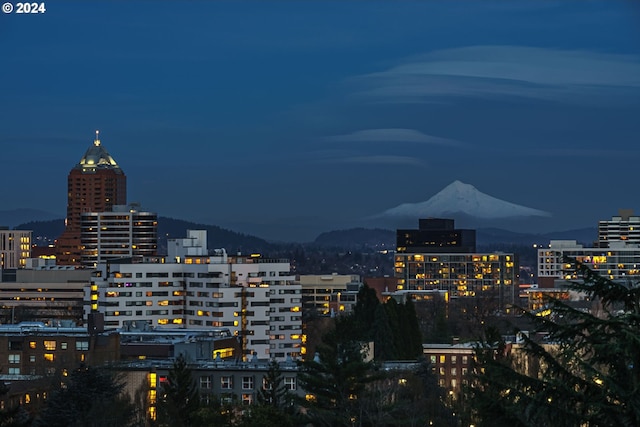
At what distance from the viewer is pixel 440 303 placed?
135 metres

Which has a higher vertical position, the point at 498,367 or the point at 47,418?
the point at 498,367

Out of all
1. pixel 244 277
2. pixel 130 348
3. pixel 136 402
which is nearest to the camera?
pixel 136 402

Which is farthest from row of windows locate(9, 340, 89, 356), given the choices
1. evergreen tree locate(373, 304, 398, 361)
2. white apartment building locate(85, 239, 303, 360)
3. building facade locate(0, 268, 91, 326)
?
building facade locate(0, 268, 91, 326)

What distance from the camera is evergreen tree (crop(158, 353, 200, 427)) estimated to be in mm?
47812

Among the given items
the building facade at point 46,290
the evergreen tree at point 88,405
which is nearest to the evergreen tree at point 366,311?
the evergreen tree at point 88,405

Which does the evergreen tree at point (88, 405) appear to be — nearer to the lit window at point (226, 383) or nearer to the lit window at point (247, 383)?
the lit window at point (226, 383)

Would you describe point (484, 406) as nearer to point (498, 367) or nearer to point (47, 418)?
point (498, 367)

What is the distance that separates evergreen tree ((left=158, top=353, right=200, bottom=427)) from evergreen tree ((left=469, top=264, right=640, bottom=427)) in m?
31.8

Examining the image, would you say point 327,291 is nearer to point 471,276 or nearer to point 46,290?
point 46,290

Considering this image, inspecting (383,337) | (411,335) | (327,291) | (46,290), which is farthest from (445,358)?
(327,291)

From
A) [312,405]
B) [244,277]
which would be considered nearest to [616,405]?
[312,405]

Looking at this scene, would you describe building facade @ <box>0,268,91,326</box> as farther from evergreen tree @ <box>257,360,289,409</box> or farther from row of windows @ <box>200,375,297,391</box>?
evergreen tree @ <box>257,360,289,409</box>

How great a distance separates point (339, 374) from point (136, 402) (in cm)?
1215

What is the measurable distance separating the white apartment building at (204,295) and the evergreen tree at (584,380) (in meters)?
82.8
